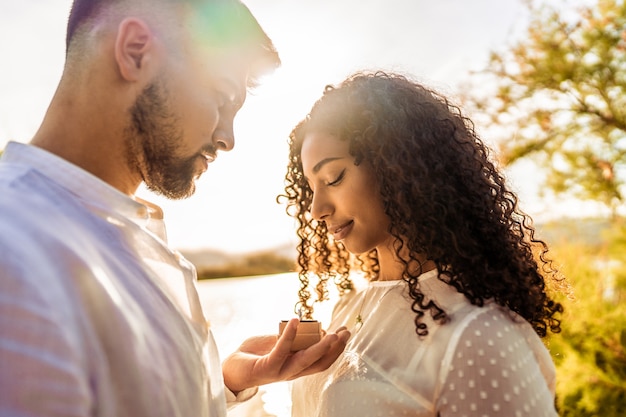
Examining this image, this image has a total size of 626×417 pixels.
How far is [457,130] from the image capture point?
2219mm

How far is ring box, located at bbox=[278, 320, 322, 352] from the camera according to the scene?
5.94 ft

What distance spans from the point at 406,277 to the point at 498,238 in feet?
1.30

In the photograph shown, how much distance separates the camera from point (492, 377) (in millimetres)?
1609

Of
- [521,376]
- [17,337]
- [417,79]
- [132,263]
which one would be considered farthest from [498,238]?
[17,337]

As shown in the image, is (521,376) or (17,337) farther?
(521,376)

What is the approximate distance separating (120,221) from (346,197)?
1.06 meters

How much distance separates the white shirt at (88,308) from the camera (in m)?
0.91

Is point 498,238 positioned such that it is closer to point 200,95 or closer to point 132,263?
point 200,95

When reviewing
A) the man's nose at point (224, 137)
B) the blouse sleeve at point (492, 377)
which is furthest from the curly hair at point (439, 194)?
the man's nose at point (224, 137)

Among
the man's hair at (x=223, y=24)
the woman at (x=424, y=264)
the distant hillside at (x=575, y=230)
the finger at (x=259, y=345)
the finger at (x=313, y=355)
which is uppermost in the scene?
the distant hillside at (x=575, y=230)

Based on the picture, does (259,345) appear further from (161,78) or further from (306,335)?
(161,78)

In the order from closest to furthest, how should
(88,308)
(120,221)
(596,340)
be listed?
(88,308) < (120,221) < (596,340)

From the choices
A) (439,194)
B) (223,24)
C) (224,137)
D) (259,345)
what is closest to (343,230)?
(439,194)

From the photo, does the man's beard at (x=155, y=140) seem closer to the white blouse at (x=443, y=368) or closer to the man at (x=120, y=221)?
the man at (x=120, y=221)
